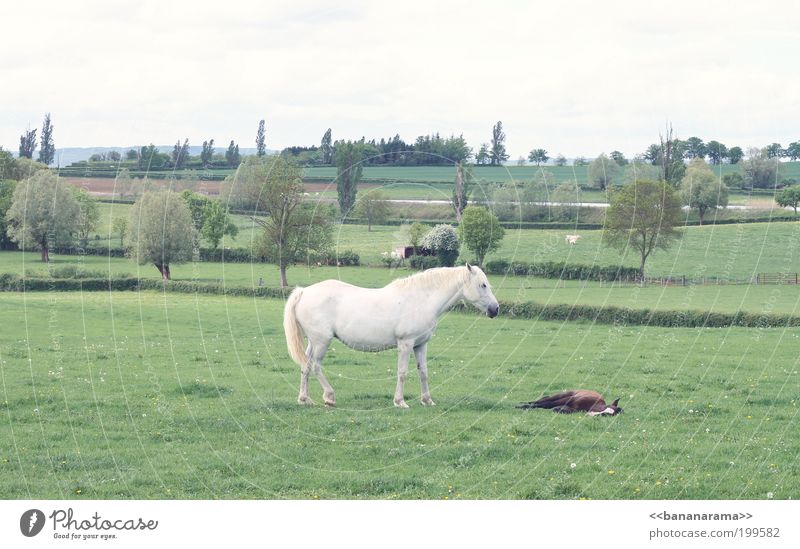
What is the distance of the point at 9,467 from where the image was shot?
47.4ft

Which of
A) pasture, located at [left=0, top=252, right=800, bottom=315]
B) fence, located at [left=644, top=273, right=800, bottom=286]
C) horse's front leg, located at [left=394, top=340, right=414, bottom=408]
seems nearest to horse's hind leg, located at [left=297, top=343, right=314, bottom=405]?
horse's front leg, located at [left=394, top=340, right=414, bottom=408]

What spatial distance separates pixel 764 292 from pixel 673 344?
22.8 m

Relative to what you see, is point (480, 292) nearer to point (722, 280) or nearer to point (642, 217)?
point (722, 280)

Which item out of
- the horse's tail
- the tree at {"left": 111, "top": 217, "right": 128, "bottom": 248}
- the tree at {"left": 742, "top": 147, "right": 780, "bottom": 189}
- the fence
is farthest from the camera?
the tree at {"left": 111, "top": 217, "right": 128, "bottom": 248}

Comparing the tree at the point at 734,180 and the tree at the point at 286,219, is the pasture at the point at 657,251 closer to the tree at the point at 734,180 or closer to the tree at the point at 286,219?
the tree at the point at 286,219

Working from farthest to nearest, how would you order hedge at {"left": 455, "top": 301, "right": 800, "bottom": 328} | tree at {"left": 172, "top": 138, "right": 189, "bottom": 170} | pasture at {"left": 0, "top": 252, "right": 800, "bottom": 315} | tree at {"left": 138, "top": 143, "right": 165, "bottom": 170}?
1. tree at {"left": 138, "top": 143, "right": 165, "bottom": 170}
2. pasture at {"left": 0, "top": 252, "right": 800, "bottom": 315}
3. hedge at {"left": 455, "top": 301, "right": 800, "bottom": 328}
4. tree at {"left": 172, "top": 138, "right": 189, "bottom": 170}

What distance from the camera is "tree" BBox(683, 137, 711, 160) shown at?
2677 inches

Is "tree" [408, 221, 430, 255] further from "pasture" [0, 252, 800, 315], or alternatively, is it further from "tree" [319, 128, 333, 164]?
"tree" [319, 128, 333, 164]

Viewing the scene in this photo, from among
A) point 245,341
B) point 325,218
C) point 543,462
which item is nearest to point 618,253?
point 325,218

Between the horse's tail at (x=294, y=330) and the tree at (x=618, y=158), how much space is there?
5749cm

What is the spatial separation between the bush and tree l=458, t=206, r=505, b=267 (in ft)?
5.56

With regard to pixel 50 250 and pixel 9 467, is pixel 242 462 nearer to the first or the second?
pixel 9 467

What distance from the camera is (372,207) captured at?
56750 millimetres
